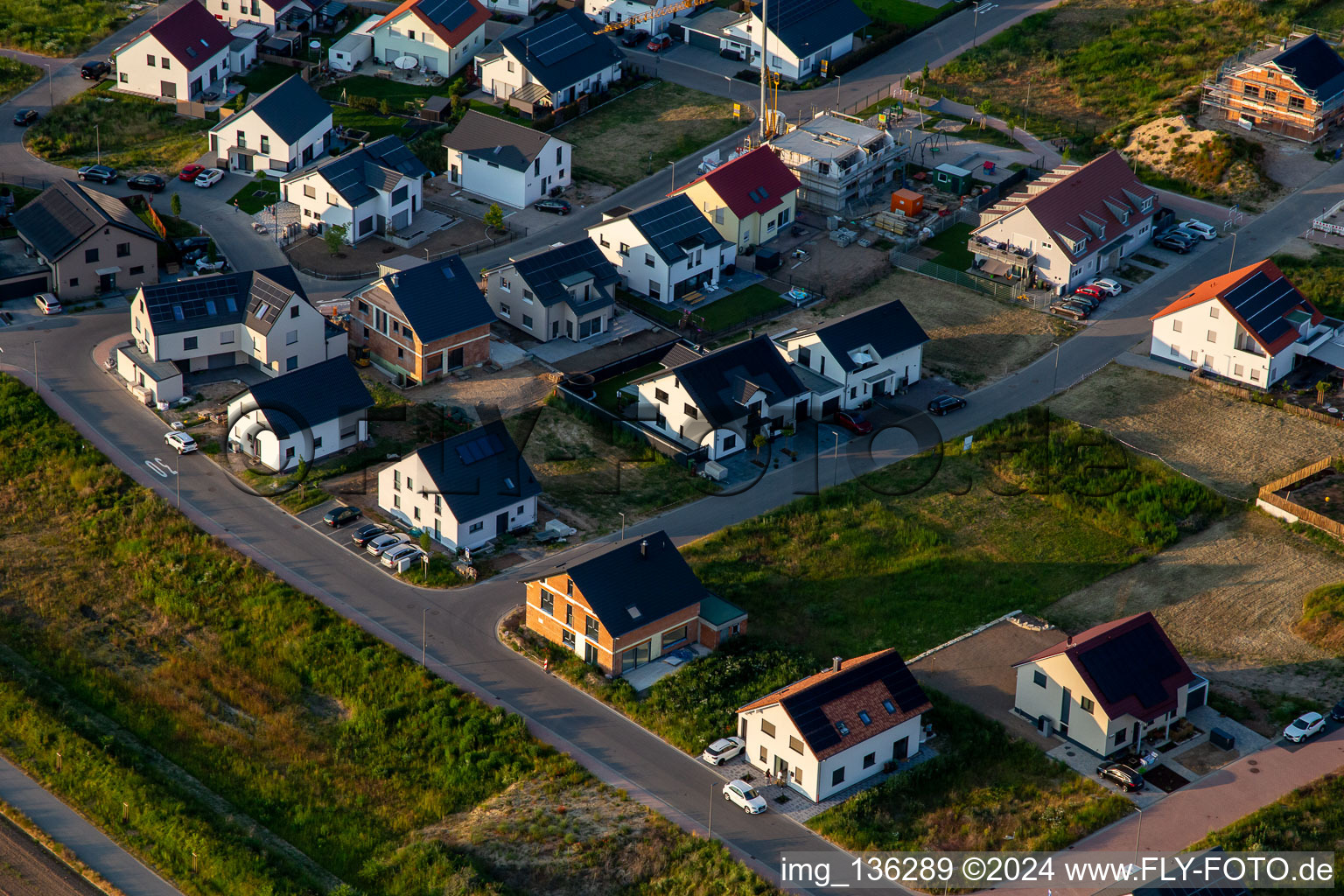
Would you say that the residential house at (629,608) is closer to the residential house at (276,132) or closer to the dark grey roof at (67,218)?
the dark grey roof at (67,218)

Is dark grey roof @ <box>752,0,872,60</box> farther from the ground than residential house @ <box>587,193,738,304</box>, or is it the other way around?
dark grey roof @ <box>752,0,872,60</box>

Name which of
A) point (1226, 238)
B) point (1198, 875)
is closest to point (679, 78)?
point (1226, 238)

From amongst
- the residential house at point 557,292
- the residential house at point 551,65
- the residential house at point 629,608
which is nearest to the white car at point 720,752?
the residential house at point 629,608

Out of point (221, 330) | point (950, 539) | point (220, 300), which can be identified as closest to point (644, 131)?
point (220, 300)

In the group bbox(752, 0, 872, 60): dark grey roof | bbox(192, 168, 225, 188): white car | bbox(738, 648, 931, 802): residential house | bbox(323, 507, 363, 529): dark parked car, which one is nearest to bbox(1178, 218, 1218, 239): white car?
bbox(752, 0, 872, 60): dark grey roof

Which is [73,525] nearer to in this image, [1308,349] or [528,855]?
[528,855]

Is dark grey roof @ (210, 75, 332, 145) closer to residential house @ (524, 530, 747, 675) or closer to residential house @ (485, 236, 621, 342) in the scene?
residential house @ (485, 236, 621, 342)
